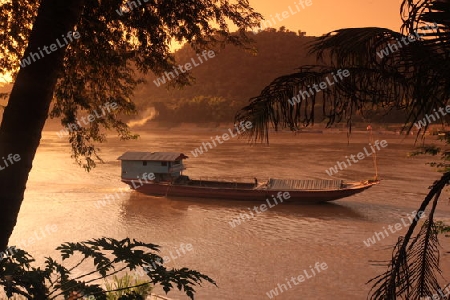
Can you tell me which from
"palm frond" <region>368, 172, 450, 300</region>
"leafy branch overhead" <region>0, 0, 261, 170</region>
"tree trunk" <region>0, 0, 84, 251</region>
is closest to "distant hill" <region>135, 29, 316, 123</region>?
"leafy branch overhead" <region>0, 0, 261, 170</region>

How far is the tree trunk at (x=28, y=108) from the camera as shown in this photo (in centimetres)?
382

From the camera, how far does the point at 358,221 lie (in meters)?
26.3

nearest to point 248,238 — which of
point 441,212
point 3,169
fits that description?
point 441,212

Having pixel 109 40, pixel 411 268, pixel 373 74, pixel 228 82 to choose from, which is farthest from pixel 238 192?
pixel 228 82

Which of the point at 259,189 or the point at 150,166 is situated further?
the point at 150,166

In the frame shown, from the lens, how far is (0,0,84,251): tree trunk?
3.82 m

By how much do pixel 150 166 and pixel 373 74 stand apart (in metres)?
32.5

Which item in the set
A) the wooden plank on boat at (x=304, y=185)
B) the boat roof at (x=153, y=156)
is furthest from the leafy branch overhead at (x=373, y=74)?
the boat roof at (x=153, y=156)

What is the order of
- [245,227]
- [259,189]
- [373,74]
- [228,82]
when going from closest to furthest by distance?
[373,74]
[245,227]
[259,189]
[228,82]

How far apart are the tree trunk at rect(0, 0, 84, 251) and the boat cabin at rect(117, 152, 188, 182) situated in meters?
30.4

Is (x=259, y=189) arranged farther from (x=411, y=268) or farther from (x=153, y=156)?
(x=411, y=268)

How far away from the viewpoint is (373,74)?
3.37 meters

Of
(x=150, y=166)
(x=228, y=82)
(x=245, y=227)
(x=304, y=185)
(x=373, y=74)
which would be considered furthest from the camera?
(x=228, y=82)

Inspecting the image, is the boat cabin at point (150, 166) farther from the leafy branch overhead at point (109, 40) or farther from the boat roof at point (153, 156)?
the leafy branch overhead at point (109, 40)
